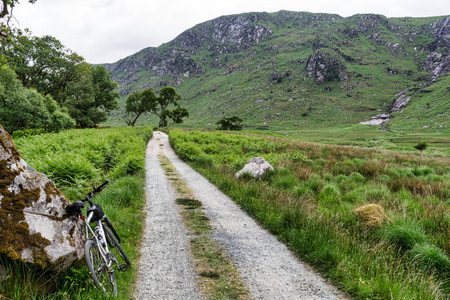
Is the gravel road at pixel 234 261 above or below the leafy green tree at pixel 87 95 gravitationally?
below

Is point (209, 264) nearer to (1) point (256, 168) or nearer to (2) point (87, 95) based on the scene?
(1) point (256, 168)

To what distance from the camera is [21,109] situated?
82.5 ft

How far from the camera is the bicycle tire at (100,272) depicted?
3541mm

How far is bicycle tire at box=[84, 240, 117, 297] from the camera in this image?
3541mm

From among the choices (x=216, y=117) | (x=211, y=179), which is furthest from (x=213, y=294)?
(x=216, y=117)

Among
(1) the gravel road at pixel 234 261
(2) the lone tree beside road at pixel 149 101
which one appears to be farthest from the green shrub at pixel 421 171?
(2) the lone tree beside road at pixel 149 101

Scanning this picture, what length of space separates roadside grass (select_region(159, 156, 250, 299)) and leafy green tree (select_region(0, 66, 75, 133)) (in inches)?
1071

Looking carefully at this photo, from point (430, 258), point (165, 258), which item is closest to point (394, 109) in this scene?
point (430, 258)

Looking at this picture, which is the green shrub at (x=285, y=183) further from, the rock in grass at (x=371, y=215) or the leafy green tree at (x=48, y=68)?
the leafy green tree at (x=48, y=68)

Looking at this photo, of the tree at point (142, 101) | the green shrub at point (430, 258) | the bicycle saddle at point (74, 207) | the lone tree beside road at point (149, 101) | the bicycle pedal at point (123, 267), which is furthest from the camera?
the lone tree beside road at point (149, 101)

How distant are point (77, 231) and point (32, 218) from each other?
700 millimetres

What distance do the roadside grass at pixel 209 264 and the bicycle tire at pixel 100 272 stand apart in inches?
65.2

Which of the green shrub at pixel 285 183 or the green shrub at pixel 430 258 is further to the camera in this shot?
the green shrub at pixel 285 183

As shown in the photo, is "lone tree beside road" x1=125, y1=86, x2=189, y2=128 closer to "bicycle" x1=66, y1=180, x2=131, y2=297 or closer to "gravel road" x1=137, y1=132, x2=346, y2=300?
"gravel road" x1=137, y1=132, x2=346, y2=300
